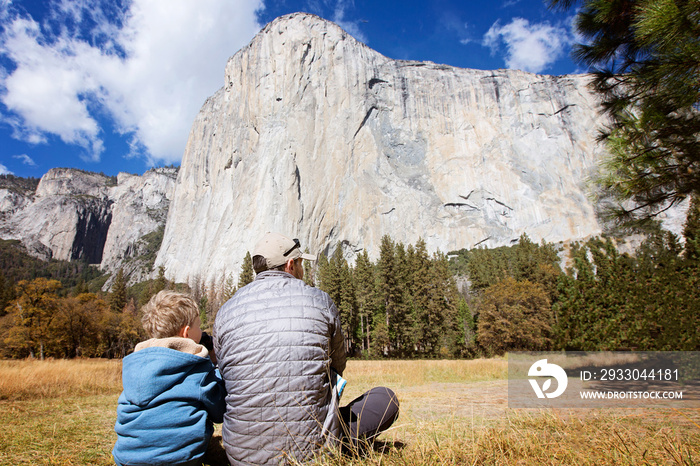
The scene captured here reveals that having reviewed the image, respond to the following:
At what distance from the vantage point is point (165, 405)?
2074mm

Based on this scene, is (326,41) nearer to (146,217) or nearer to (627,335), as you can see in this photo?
(627,335)

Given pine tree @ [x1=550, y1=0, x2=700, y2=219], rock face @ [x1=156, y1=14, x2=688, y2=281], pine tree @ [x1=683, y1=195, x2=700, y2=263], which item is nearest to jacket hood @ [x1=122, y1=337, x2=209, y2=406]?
pine tree @ [x1=550, y1=0, x2=700, y2=219]

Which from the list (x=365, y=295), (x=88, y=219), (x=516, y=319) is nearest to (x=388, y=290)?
(x=365, y=295)

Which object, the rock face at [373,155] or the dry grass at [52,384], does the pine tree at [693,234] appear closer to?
the dry grass at [52,384]

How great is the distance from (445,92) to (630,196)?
90.2 m

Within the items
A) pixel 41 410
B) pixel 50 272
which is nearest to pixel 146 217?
pixel 50 272

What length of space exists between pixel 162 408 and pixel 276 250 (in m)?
1.16

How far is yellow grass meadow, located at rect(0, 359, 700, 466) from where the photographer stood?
2.15 meters

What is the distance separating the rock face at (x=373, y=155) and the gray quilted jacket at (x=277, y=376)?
205 feet

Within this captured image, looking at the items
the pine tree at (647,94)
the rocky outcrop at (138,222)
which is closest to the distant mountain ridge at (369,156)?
the rocky outcrop at (138,222)

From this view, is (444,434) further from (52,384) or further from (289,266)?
(52,384)

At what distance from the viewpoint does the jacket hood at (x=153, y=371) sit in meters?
2.06

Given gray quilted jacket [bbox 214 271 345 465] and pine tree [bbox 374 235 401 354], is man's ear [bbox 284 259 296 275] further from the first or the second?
pine tree [bbox 374 235 401 354]

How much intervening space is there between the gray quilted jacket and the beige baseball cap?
0.30 meters
